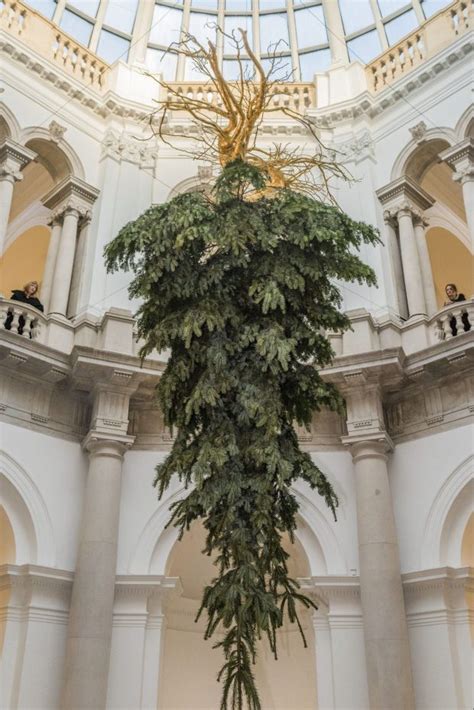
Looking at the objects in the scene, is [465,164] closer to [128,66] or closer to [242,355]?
[128,66]

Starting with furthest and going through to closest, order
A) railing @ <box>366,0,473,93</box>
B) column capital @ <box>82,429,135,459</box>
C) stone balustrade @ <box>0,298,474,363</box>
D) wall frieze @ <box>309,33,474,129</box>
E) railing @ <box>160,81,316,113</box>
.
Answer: railing @ <box>160,81,316,113</box> < railing @ <box>366,0,473,93</box> < wall frieze @ <box>309,33,474,129</box> < stone balustrade @ <box>0,298,474,363</box> < column capital @ <box>82,429,135,459</box>

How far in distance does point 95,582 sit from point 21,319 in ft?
14.0

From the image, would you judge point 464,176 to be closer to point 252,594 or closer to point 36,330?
point 36,330

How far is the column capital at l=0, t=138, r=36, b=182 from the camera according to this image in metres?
11.8

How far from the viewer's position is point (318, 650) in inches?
392

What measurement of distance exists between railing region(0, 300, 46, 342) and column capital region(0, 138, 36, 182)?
2563mm

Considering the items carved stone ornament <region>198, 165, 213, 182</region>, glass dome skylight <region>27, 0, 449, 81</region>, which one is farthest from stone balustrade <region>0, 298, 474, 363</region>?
glass dome skylight <region>27, 0, 449, 81</region>

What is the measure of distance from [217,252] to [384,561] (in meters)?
5.45

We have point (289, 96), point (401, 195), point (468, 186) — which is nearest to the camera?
point (468, 186)

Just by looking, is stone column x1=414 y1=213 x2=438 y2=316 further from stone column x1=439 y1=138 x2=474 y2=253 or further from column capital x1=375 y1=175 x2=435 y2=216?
stone column x1=439 y1=138 x2=474 y2=253

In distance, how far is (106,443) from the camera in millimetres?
10508

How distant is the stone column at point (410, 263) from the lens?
1171 cm

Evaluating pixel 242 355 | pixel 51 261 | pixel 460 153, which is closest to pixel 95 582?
pixel 242 355

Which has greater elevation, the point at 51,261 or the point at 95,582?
the point at 51,261
